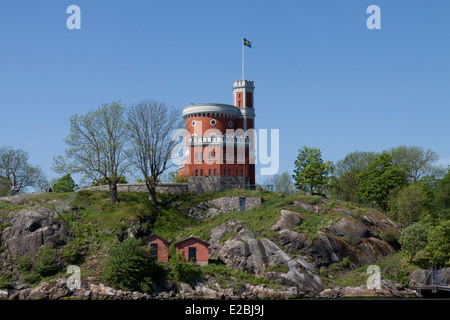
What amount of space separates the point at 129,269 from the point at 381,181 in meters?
51.2

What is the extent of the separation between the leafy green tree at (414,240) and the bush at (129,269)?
33.8 meters

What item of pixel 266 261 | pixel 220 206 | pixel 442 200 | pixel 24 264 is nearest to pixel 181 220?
pixel 220 206

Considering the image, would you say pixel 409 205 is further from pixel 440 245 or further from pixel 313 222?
pixel 313 222

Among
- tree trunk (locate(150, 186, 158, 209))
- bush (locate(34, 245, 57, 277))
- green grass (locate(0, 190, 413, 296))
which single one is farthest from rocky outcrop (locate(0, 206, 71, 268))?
tree trunk (locate(150, 186, 158, 209))

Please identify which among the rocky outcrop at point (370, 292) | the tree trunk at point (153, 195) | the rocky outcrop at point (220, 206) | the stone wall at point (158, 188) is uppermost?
the stone wall at point (158, 188)

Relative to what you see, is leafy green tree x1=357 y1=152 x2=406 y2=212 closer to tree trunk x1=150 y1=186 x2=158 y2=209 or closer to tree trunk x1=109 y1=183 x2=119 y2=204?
tree trunk x1=150 y1=186 x2=158 y2=209

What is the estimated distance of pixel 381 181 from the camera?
9844 centimetres

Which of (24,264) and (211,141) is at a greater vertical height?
(211,141)

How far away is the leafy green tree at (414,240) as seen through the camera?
246ft

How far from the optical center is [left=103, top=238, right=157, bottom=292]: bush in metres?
65.0

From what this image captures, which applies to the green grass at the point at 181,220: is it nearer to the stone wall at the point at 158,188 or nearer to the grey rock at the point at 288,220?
the grey rock at the point at 288,220

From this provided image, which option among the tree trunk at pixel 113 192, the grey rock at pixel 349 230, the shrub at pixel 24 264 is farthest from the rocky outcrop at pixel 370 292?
the shrub at pixel 24 264

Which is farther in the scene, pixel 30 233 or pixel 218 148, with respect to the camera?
pixel 218 148

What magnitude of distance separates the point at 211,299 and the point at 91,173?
2734cm
